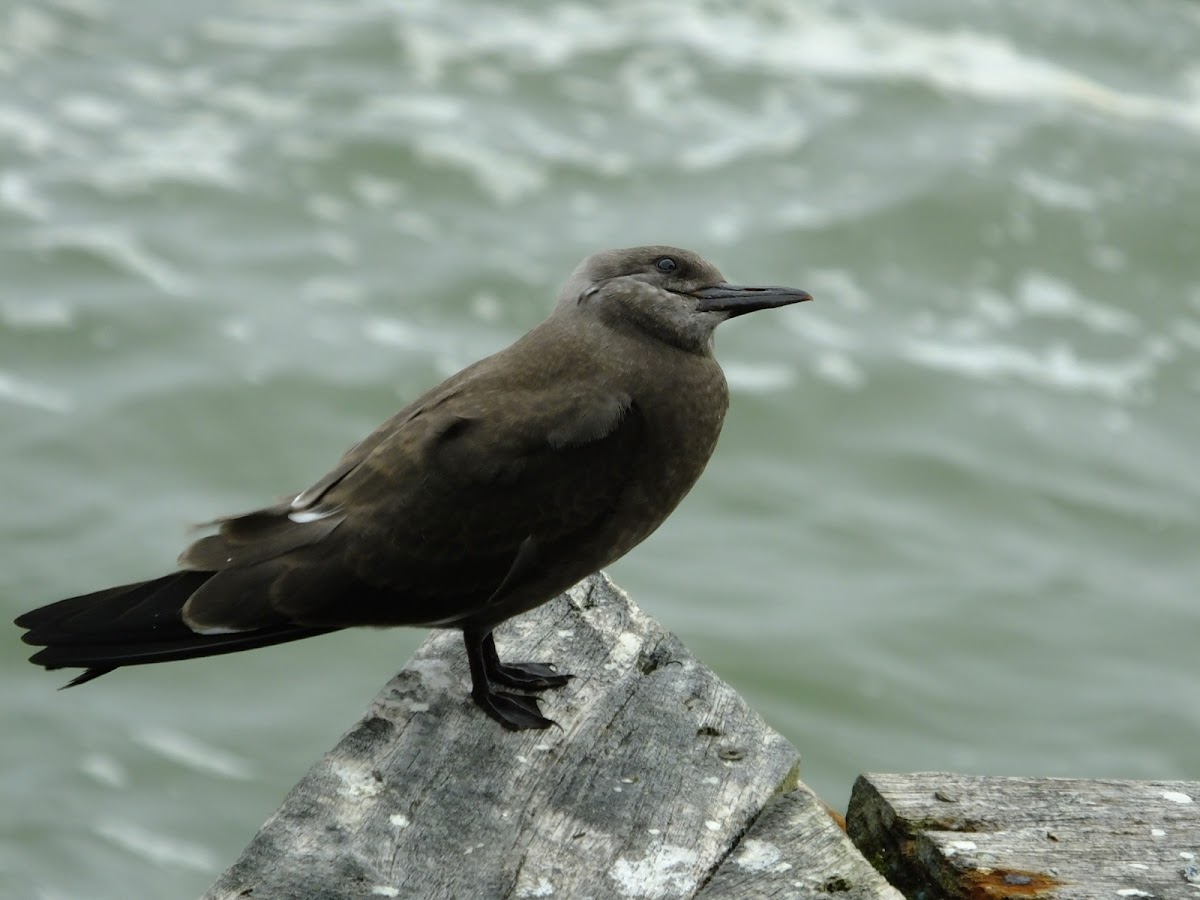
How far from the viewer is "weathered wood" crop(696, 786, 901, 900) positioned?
3154 millimetres

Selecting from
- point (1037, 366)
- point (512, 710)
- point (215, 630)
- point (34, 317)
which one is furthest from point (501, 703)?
point (1037, 366)

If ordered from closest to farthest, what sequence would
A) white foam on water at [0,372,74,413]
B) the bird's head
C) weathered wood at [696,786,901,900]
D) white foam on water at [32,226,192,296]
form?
weathered wood at [696,786,901,900] < the bird's head < white foam on water at [0,372,74,413] < white foam on water at [32,226,192,296]

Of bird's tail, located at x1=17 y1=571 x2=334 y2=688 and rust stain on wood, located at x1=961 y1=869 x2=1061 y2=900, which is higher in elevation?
bird's tail, located at x1=17 y1=571 x2=334 y2=688

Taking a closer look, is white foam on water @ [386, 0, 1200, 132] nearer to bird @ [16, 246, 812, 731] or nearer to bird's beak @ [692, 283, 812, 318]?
bird's beak @ [692, 283, 812, 318]

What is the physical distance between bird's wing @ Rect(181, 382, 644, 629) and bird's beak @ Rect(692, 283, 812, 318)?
→ 0.48m

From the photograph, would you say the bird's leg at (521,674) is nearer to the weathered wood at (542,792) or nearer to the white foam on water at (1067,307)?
the weathered wood at (542,792)

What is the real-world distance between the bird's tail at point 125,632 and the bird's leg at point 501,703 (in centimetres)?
43

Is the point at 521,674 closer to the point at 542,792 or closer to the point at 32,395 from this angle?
the point at 542,792

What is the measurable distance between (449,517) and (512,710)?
0.50 metres

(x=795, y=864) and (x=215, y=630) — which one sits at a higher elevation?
(x=215, y=630)

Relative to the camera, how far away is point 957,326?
34.8ft

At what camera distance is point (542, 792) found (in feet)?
11.4

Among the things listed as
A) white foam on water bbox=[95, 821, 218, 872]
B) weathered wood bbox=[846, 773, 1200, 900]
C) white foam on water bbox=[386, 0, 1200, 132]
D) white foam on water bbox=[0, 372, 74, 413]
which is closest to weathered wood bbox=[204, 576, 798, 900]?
weathered wood bbox=[846, 773, 1200, 900]

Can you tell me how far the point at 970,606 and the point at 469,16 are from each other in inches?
278
